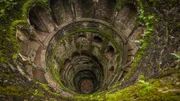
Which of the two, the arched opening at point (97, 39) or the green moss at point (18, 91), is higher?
the arched opening at point (97, 39)

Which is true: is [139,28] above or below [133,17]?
below

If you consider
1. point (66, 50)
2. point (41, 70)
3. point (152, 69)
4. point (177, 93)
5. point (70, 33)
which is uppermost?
point (70, 33)

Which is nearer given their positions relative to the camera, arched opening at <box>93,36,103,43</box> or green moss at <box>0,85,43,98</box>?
green moss at <box>0,85,43,98</box>

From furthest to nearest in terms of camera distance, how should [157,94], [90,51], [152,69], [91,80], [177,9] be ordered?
1. [91,80]
2. [90,51]
3. [177,9]
4. [152,69]
5. [157,94]

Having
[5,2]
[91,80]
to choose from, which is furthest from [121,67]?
[5,2]

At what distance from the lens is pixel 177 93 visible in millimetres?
Answer: 3396

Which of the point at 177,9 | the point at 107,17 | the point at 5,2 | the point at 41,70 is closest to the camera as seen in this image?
the point at 177,9

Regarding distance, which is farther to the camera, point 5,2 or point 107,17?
point 107,17

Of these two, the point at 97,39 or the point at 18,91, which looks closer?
the point at 18,91

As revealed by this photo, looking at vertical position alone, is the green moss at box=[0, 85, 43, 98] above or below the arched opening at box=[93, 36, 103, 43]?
below

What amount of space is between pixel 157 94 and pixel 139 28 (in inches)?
321

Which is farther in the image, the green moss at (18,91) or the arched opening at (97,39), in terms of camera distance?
the arched opening at (97,39)

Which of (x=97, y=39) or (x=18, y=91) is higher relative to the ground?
(x=97, y=39)

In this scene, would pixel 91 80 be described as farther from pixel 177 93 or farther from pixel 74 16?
pixel 177 93
